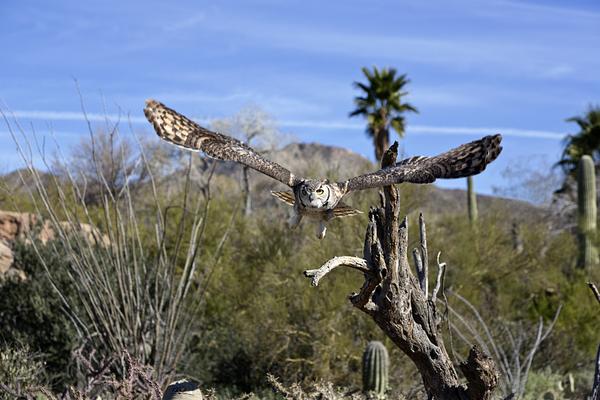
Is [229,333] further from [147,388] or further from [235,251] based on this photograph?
[147,388]

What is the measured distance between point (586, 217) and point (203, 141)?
17251 mm

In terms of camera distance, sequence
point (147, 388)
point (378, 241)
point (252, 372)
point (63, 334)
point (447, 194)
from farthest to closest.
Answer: point (447, 194)
point (252, 372)
point (63, 334)
point (147, 388)
point (378, 241)

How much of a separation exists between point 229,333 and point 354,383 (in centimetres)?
209

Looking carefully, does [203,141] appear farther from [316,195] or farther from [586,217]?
[586,217]

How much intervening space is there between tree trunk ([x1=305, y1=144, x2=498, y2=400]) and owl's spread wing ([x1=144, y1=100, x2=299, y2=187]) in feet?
2.00

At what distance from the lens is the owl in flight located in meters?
4.90

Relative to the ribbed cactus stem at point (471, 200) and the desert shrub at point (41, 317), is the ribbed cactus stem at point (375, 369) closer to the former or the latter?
the desert shrub at point (41, 317)

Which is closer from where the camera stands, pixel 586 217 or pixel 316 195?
pixel 316 195

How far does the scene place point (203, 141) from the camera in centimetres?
538

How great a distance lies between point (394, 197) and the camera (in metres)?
5.01

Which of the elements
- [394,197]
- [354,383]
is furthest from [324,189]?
[354,383]

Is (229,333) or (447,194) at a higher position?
(447,194)

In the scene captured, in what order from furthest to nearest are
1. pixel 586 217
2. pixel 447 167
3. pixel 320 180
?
pixel 586 217
pixel 320 180
pixel 447 167

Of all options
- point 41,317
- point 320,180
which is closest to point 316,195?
point 320,180
